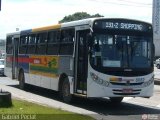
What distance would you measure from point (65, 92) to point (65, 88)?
0.57 feet

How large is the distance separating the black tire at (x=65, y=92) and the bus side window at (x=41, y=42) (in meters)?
2.84

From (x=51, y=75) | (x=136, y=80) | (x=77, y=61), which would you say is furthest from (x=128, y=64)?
(x=51, y=75)

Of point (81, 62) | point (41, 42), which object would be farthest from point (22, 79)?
point (81, 62)

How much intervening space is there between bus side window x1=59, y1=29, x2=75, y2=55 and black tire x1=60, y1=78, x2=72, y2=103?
109 cm

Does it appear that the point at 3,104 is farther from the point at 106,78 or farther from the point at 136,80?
the point at 136,80

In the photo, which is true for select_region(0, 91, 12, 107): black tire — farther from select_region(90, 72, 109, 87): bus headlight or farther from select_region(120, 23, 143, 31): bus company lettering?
select_region(120, 23, 143, 31): bus company lettering

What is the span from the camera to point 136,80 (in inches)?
647

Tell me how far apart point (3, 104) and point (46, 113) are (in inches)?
68.6

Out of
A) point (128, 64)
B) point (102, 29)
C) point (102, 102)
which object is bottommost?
point (102, 102)

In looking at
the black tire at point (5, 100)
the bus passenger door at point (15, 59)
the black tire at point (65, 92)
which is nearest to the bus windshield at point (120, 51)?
the black tire at point (65, 92)

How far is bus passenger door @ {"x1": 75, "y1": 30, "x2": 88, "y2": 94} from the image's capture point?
16641 mm

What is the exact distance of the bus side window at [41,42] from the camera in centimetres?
2112

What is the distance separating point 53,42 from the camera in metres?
20.0

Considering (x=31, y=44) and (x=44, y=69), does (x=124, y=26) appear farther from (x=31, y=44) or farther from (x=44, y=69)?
(x=31, y=44)
